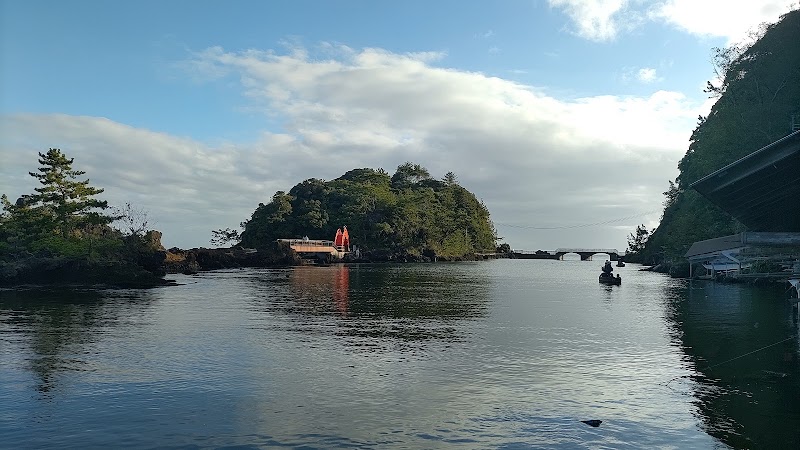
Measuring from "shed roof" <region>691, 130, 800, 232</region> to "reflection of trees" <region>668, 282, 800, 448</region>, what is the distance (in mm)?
5649

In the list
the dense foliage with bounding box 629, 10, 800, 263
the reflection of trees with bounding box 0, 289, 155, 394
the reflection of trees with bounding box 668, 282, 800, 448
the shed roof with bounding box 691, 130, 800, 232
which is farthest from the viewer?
the dense foliage with bounding box 629, 10, 800, 263

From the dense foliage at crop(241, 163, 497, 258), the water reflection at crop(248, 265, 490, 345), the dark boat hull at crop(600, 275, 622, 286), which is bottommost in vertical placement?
the water reflection at crop(248, 265, 490, 345)

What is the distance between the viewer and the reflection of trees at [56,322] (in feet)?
75.3

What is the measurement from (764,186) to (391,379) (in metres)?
13.6

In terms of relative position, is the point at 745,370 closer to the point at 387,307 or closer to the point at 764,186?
the point at 764,186

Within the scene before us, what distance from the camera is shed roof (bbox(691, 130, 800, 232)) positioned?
15312 mm

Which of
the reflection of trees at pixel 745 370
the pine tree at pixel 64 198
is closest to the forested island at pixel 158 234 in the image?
the pine tree at pixel 64 198

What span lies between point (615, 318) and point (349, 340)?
21275mm

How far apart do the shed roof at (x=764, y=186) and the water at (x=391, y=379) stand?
5.76 metres

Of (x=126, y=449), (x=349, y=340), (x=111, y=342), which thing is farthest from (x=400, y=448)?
(x=111, y=342)

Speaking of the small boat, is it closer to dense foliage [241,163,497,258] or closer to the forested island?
the forested island

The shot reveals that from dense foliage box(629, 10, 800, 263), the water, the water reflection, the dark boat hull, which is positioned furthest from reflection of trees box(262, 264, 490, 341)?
dense foliage box(629, 10, 800, 263)

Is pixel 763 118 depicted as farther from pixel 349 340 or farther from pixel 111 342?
pixel 111 342

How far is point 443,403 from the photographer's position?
1811cm
